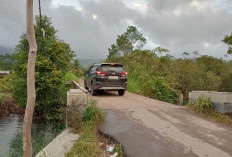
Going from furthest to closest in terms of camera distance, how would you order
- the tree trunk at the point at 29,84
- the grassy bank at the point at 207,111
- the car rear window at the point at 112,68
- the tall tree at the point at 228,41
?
the tall tree at the point at 228,41 < the car rear window at the point at 112,68 < the grassy bank at the point at 207,111 < the tree trunk at the point at 29,84

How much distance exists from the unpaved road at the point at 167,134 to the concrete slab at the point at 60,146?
89cm

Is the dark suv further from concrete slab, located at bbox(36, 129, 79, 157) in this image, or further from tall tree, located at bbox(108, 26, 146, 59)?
tall tree, located at bbox(108, 26, 146, 59)

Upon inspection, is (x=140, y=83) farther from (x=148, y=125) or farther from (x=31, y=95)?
(x=31, y=95)

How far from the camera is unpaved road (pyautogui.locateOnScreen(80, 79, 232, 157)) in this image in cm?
387

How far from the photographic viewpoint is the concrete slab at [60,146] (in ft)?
12.5

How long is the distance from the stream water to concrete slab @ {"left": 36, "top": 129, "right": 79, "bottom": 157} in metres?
0.52

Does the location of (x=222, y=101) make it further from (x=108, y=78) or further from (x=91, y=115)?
(x=108, y=78)

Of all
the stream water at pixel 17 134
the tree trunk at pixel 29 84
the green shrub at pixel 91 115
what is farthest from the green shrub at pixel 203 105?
the tree trunk at pixel 29 84

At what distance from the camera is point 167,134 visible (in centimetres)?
482

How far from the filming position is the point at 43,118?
9461 mm

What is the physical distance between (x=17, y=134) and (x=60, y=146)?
15.1 ft

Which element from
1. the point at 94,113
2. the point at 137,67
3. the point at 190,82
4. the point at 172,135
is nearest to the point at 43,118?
the point at 94,113

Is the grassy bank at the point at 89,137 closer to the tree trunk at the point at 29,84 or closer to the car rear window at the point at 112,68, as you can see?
the tree trunk at the point at 29,84

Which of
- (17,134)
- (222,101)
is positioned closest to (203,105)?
(222,101)
